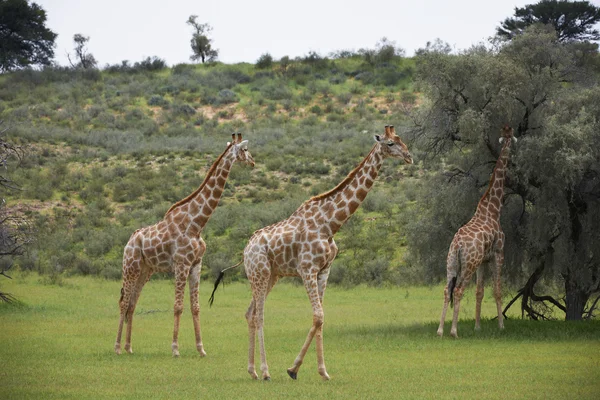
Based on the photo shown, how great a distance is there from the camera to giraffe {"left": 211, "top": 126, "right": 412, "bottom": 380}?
12.5m

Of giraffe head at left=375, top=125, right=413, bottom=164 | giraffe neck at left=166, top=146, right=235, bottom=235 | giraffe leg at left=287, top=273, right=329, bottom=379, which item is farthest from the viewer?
giraffe neck at left=166, top=146, right=235, bottom=235

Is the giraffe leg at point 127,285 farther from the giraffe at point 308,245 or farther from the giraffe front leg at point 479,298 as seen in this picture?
the giraffe front leg at point 479,298

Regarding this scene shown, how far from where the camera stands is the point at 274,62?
6800 cm

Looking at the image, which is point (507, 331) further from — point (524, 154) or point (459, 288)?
point (524, 154)

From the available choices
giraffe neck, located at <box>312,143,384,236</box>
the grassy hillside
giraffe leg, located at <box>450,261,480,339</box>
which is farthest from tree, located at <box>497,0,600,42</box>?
giraffe neck, located at <box>312,143,384,236</box>

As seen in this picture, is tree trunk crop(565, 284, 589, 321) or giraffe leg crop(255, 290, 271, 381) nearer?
giraffe leg crop(255, 290, 271, 381)

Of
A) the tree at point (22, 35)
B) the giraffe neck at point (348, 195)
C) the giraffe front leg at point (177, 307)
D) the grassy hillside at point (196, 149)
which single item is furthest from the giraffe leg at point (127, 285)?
the tree at point (22, 35)

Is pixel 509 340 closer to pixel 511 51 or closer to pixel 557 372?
pixel 557 372

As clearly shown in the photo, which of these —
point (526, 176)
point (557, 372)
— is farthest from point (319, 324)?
point (526, 176)

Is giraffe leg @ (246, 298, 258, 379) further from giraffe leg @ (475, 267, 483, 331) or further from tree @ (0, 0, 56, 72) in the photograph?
tree @ (0, 0, 56, 72)

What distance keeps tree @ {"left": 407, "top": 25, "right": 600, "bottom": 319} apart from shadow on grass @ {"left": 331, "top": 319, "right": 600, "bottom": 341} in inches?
42.9

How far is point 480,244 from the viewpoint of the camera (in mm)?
16922

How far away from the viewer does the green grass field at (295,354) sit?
38.6 feet

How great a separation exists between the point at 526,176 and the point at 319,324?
278 inches
